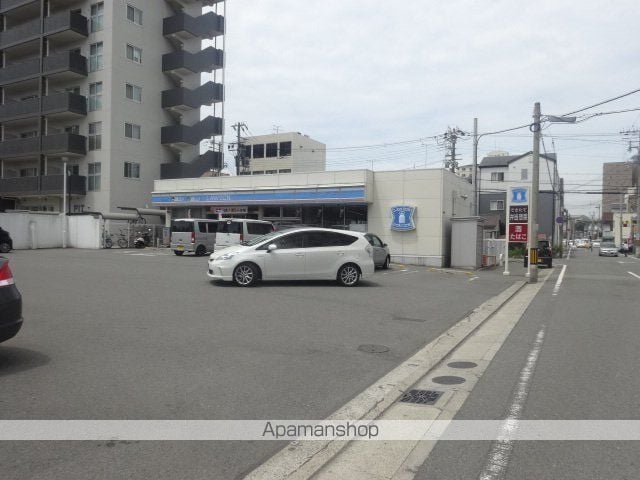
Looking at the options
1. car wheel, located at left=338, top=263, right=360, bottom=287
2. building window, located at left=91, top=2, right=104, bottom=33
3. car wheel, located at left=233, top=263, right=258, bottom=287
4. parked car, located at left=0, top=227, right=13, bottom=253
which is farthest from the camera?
building window, located at left=91, top=2, right=104, bottom=33

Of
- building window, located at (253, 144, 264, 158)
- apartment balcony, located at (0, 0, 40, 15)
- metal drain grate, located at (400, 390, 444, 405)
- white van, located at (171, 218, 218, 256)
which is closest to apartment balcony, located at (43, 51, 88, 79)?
apartment balcony, located at (0, 0, 40, 15)

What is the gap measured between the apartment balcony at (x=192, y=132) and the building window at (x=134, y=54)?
5278 millimetres

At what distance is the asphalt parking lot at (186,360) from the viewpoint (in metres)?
3.67

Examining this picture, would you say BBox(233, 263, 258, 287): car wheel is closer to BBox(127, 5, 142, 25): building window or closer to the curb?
the curb

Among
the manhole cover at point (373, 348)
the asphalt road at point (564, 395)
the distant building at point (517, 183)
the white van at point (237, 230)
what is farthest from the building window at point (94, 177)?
the distant building at point (517, 183)

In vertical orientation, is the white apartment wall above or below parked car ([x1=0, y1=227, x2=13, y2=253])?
above

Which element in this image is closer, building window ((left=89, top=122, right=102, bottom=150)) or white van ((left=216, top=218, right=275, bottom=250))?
white van ((left=216, top=218, right=275, bottom=250))

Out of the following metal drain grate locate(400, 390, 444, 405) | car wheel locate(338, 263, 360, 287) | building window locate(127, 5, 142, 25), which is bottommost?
metal drain grate locate(400, 390, 444, 405)

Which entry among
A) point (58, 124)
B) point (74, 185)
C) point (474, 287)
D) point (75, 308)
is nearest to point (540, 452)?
point (75, 308)

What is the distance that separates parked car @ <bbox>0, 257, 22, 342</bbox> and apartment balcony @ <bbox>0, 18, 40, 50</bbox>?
38612 millimetres

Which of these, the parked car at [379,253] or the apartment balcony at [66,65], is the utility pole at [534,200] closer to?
the parked car at [379,253]

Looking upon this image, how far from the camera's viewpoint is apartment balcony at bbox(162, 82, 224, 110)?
127 feet

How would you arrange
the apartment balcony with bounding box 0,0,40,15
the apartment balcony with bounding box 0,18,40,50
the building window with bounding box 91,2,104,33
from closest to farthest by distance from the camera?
the building window with bounding box 91,2,104,33 < the apartment balcony with bounding box 0,18,40,50 < the apartment balcony with bounding box 0,0,40,15

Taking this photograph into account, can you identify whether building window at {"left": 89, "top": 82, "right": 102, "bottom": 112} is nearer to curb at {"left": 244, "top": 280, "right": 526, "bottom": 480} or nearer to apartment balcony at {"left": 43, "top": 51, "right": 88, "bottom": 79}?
apartment balcony at {"left": 43, "top": 51, "right": 88, "bottom": 79}
